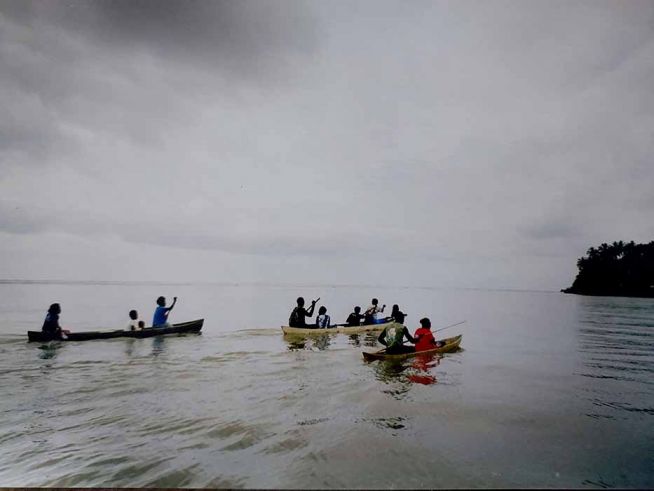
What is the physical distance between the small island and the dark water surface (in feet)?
373

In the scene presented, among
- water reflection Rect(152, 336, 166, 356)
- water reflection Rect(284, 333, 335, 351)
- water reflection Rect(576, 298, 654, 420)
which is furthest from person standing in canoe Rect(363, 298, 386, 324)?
water reflection Rect(152, 336, 166, 356)

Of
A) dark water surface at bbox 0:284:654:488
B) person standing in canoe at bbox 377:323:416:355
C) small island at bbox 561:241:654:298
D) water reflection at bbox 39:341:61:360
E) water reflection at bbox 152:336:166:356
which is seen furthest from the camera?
small island at bbox 561:241:654:298

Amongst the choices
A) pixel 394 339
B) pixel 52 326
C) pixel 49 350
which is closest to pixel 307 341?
pixel 394 339

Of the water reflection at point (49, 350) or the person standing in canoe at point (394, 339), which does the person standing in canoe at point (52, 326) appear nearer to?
the water reflection at point (49, 350)

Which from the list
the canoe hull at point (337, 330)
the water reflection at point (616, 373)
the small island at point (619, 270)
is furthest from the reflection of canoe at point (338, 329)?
the small island at point (619, 270)

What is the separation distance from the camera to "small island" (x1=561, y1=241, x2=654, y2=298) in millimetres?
102688

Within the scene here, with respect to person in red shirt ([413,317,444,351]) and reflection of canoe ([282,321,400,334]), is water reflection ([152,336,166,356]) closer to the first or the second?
reflection of canoe ([282,321,400,334])

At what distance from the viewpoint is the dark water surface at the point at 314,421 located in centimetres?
599

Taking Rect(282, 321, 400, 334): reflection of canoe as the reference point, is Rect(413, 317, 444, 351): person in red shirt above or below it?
above

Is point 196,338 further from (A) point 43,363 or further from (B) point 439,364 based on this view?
(B) point 439,364

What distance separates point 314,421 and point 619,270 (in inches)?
5323

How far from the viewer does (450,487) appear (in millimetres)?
5562

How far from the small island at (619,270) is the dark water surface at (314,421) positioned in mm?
113637

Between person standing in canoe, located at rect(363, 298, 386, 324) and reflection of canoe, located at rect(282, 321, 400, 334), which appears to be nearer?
reflection of canoe, located at rect(282, 321, 400, 334)
